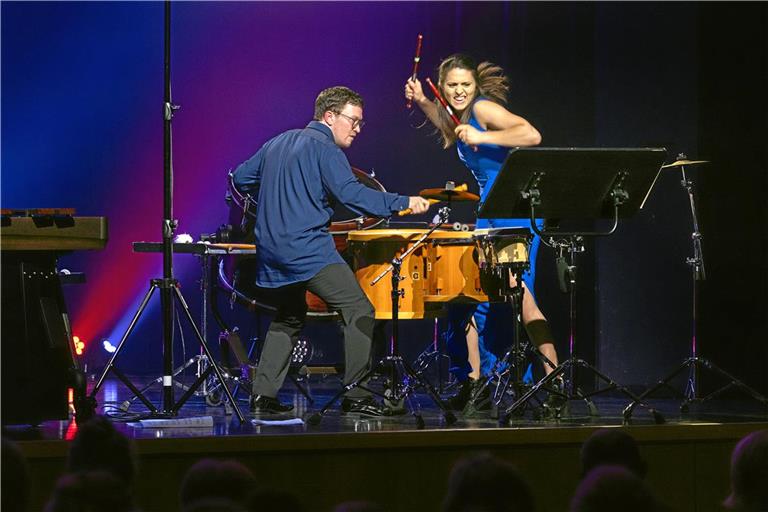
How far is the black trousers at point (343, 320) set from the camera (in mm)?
5863

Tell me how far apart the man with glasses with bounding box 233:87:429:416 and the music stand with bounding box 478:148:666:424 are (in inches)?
28.1

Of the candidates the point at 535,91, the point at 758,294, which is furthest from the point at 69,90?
the point at 758,294

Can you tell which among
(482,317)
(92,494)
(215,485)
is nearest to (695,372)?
(482,317)

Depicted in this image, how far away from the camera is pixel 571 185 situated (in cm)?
527

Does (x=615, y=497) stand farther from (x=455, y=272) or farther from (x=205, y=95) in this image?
(x=205, y=95)

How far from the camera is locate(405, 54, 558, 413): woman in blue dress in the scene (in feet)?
20.7

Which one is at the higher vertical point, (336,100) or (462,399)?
(336,100)

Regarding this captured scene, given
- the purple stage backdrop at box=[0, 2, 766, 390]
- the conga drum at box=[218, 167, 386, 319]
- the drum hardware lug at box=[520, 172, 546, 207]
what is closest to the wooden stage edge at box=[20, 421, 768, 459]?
the drum hardware lug at box=[520, 172, 546, 207]

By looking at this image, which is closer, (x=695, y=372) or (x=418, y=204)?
(x=418, y=204)

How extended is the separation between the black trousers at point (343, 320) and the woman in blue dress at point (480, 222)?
70 centimetres

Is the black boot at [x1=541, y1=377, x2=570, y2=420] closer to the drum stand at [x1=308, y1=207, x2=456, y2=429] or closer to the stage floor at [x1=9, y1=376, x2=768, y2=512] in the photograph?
the stage floor at [x1=9, y1=376, x2=768, y2=512]

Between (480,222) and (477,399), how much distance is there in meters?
1.06

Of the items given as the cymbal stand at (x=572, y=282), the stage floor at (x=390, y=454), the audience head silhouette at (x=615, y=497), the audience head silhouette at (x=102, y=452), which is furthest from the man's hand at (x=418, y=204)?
the audience head silhouette at (x=615, y=497)

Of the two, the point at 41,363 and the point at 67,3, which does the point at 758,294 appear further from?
the point at 67,3
